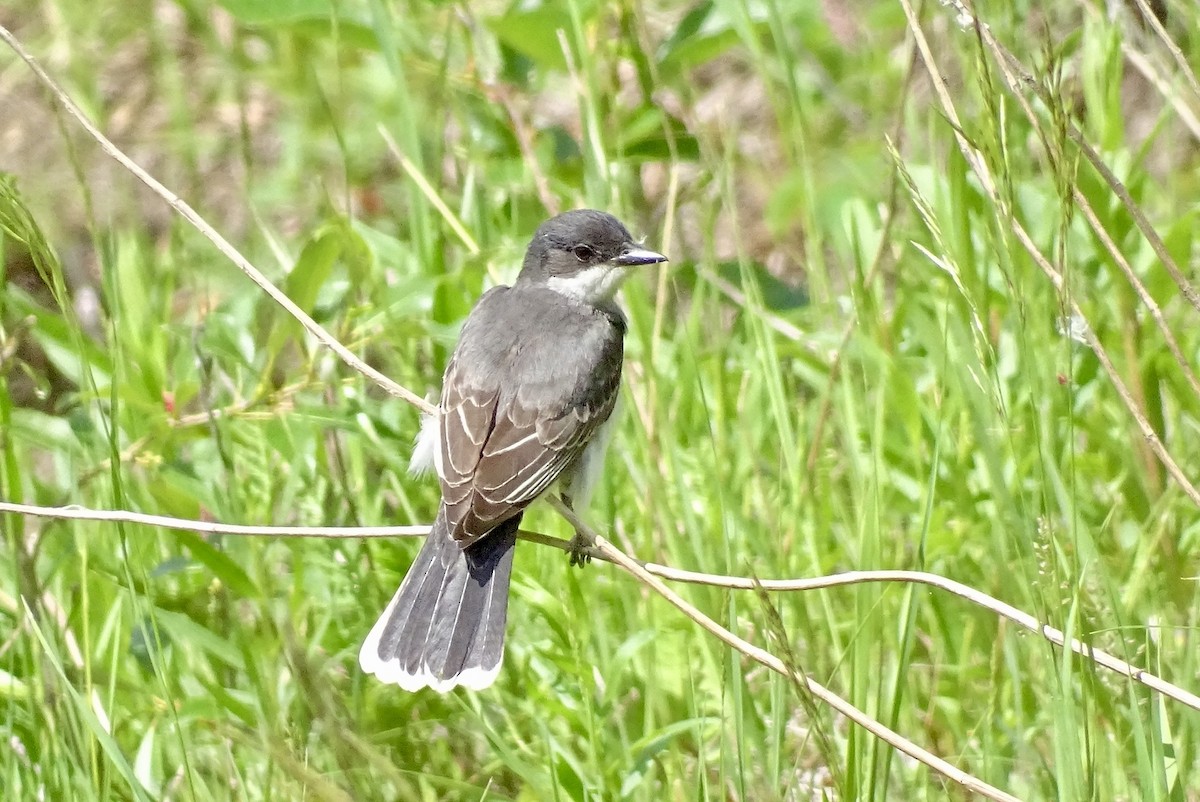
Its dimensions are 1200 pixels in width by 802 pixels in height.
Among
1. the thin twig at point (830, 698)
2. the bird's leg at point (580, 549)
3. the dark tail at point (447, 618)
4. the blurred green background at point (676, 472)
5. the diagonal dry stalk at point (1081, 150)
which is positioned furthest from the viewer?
the bird's leg at point (580, 549)

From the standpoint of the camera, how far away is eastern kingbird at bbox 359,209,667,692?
336 centimetres

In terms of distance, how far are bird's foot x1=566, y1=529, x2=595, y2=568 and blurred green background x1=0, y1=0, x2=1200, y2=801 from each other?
0.07m

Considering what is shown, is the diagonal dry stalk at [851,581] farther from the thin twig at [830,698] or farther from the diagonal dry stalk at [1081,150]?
the diagonal dry stalk at [1081,150]

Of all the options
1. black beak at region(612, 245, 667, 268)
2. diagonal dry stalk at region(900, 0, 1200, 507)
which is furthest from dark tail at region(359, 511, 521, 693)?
diagonal dry stalk at region(900, 0, 1200, 507)

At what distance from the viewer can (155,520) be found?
2814mm

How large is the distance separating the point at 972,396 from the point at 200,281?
4.01 metres

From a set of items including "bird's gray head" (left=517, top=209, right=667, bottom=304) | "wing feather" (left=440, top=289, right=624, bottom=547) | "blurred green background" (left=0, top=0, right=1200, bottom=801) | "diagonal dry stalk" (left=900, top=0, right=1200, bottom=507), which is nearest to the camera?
"diagonal dry stalk" (left=900, top=0, right=1200, bottom=507)

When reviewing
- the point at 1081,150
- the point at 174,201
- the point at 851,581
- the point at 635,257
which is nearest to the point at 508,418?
the point at 635,257

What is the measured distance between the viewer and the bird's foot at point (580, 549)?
11.4 feet

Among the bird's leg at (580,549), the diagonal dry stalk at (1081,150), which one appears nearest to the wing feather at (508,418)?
the bird's leg at (580,549)

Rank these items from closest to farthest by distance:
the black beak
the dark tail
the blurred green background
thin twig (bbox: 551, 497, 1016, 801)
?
thin twig (bbox: 551, 497, 1016, 801) < the blurred green background < the dark tail < the black beak

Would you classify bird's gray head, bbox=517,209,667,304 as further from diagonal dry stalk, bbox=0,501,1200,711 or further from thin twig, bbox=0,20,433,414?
diagonal dry stalk, bbox=0,501,1200,711

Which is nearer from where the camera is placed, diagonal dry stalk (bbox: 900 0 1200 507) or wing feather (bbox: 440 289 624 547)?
diagonal dry stalk (bbox: 900 0 1200 507)

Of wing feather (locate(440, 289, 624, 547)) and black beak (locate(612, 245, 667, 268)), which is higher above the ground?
black beak (locate(612, 245, 667, 268))
